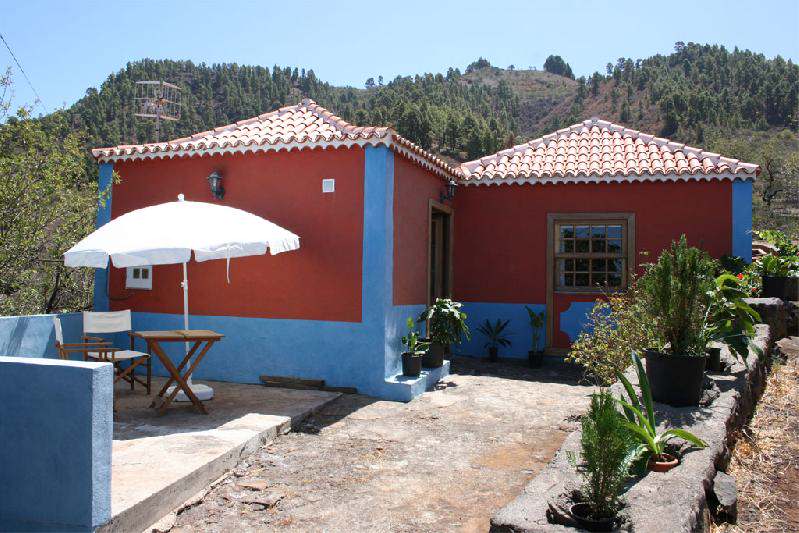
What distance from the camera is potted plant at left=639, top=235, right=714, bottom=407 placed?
4.32 metres

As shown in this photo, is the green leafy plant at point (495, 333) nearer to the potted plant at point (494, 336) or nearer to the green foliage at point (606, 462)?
the potted plant at point (494, 336)

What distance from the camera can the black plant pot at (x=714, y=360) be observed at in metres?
5.38

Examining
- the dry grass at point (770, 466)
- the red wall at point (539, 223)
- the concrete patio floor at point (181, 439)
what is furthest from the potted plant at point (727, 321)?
the red wall at point (539, 223)

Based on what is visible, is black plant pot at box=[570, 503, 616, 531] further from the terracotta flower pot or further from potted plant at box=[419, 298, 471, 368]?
potted plant at box=[419, 298, 471, 368]

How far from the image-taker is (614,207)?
959cm

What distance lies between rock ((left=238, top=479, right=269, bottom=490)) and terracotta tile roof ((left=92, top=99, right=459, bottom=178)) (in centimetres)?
411

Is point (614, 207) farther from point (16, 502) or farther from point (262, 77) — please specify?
point (262, 77)

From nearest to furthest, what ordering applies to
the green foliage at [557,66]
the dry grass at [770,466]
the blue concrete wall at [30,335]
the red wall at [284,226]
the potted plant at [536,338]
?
the dry grass at [770,466] < the blue concrete wall at [30,335] < the red wall at [284,226] < the potted plant at [536,338] < the green foliage at [557,66]

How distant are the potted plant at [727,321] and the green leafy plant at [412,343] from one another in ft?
11.5

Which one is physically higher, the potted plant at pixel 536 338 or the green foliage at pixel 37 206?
the green foliage at pixel 37 206

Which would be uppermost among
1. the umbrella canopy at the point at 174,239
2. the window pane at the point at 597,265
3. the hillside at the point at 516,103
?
the hillside at the point at 516,103

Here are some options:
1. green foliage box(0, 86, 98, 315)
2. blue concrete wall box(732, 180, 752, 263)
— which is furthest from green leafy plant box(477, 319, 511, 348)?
green foliage box(0, 86, 98, 315)

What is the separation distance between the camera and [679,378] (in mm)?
4320

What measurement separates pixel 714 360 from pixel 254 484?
422 centimetres
